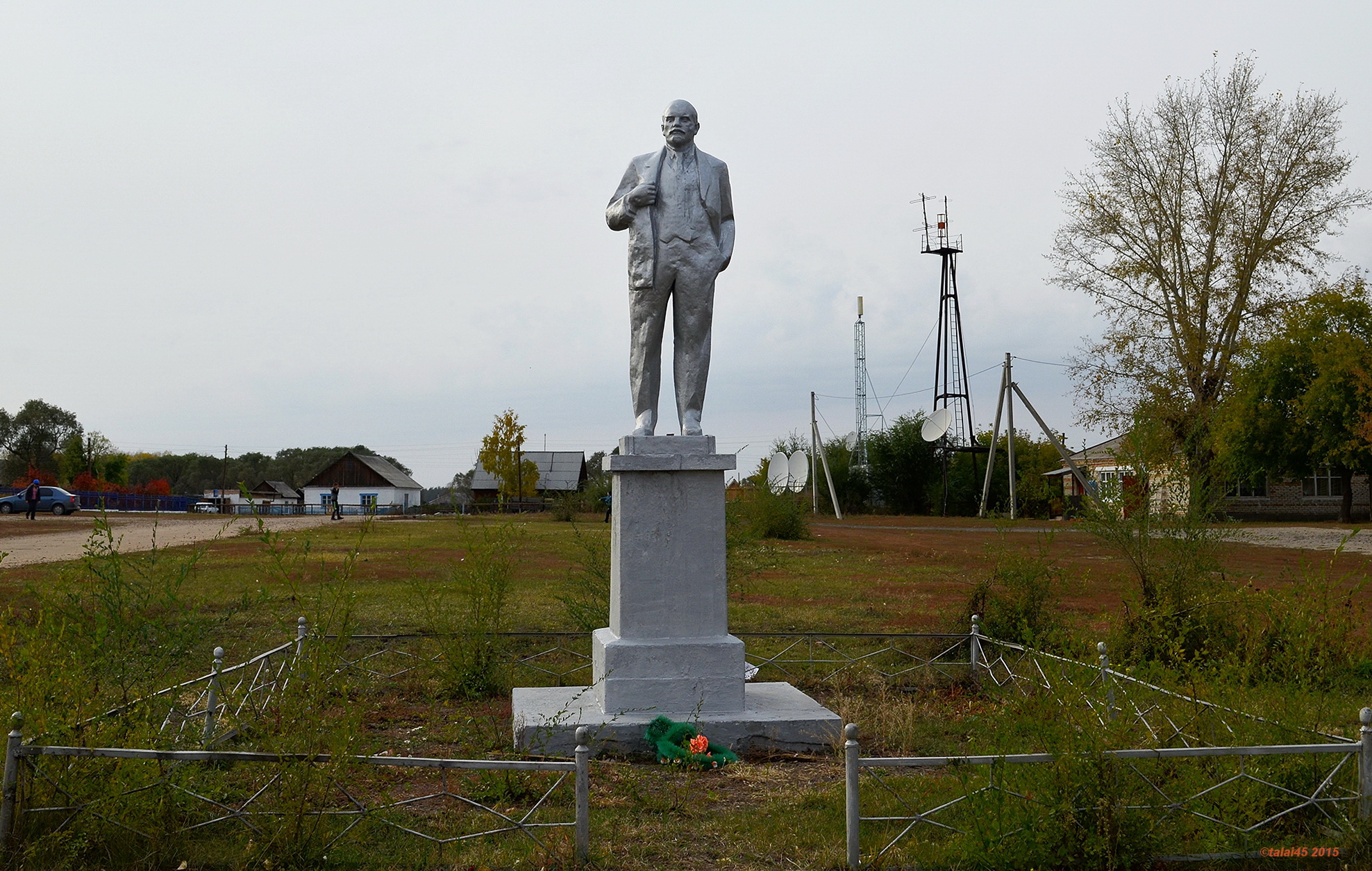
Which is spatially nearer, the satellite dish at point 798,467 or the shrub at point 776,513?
the shrub at point 776,513

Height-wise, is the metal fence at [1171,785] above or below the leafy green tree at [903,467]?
below

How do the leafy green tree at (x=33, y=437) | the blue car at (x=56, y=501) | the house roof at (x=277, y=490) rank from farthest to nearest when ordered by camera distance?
the house roof at (x=277, y=490) < the leafy green tree at (x=33, y=437) < the blue car at (x=56, y=501)

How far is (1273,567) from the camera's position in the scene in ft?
53.2

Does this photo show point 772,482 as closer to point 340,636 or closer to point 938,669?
point 938,669

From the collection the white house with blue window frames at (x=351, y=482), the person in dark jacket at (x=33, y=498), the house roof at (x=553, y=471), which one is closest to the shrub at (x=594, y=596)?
the person in dark jacket at (x=33, y=498)

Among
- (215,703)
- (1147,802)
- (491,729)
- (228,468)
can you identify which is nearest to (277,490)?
(228,468)

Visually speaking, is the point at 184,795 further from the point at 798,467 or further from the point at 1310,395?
the point at 798,467

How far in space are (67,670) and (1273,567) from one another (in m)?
16.8

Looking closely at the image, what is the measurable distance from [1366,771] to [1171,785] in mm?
782

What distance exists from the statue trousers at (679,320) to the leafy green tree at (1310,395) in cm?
2635

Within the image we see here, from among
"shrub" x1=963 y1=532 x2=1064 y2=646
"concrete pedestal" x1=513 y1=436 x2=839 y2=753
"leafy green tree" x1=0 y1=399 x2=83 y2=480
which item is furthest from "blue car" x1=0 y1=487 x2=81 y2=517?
"concrete pedestal" x1=513 y1=436 x2=839 y2=753

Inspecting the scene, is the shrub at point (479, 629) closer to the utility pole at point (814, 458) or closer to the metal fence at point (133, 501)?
the utility pole at point (814, 458)

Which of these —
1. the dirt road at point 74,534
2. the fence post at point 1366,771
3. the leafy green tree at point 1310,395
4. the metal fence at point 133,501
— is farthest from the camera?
the metal fence at point 133,501

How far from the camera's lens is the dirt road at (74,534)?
1797cm
